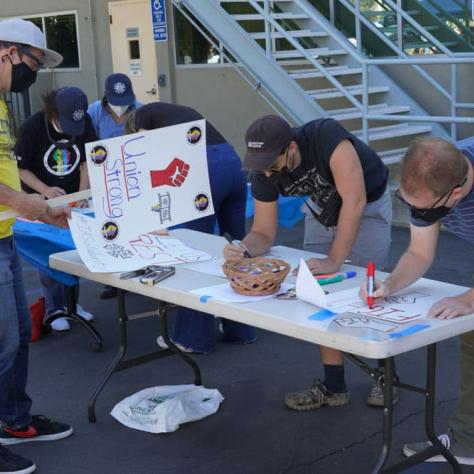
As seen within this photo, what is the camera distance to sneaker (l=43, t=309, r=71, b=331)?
5555 millimetres

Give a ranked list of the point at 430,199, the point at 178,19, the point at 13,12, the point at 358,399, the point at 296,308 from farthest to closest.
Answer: the point at 13,12 → the point at 178,19 → the point at 358,399 → the point at 296,308 → the point at 430,199

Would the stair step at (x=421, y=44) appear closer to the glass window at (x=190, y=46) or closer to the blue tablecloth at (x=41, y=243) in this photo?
the glass window at (x=190, y=46)

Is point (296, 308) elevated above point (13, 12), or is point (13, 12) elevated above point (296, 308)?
point (13, 12)

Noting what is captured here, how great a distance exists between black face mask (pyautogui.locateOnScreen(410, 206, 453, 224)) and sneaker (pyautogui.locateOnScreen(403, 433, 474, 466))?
1.04m

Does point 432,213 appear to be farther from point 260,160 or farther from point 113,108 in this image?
point 113,108

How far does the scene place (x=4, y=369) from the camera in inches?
141

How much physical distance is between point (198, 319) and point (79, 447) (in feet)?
4.12

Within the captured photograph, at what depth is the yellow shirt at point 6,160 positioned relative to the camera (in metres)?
3.46

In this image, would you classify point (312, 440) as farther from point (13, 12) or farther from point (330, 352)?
point (13, 12)

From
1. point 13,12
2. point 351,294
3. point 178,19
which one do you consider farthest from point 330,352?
point 13,12

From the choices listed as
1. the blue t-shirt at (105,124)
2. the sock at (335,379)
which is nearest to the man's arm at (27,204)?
the sock at (335,379)

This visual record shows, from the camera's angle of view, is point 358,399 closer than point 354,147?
No

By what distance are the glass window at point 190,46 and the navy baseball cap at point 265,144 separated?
7902 mm

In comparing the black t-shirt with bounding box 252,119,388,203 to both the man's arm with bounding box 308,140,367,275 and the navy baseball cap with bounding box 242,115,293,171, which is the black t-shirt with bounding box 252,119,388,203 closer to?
the man's arm with bounding box 308,140,367,275
